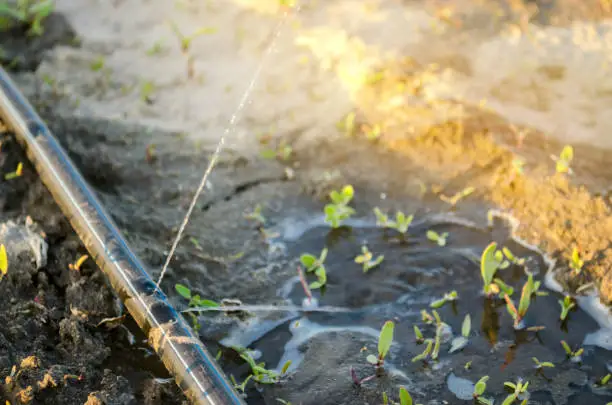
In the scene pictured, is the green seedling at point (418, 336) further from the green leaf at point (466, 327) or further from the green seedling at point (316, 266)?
the green seedling at point (316, 266)

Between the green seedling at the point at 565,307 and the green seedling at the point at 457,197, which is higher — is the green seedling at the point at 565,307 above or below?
below

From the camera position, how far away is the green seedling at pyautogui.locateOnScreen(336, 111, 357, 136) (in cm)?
364

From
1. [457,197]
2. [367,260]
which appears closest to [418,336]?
[367,260]

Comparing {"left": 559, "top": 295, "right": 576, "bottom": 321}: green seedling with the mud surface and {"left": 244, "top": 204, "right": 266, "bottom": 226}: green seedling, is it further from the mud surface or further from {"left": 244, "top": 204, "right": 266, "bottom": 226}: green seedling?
{"left": 244, "top": 204, "right": 266, "bottom": 226}: green seedling

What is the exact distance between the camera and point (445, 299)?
2.79 meters

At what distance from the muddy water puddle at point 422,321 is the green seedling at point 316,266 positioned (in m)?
0.03

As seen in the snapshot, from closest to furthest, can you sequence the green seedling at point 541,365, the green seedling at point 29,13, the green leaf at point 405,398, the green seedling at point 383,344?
the green leaf at point 405,398
the green seedling at point 383,344
the green seedling at point 541,365
the green seedling at point 29,13

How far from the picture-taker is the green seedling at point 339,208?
313 cm

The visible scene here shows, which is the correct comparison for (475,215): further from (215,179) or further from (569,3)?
(569,3)

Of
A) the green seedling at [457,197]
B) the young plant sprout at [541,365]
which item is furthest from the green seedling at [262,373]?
the green seedling at [457,197]

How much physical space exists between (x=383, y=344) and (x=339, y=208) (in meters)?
0.91

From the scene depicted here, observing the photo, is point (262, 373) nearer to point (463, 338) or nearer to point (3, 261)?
point (463, 338)

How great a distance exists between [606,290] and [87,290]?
212 centimetres

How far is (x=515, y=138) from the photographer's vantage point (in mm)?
3465
